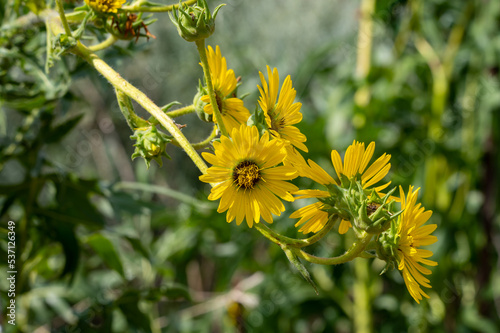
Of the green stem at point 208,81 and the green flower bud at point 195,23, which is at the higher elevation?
the green flower bud at point 195,23

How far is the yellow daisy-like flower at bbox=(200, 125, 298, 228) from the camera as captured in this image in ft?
1.25

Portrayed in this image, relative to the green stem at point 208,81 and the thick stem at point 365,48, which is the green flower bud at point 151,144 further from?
the thick stem at point 365,48

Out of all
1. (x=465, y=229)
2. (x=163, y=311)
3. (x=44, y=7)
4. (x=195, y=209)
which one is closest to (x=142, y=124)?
(x=44, y=7)

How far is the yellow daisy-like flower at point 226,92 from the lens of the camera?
0.46 metres

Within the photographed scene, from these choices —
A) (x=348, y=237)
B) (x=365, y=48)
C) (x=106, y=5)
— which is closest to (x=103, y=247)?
(x=106, y=5)

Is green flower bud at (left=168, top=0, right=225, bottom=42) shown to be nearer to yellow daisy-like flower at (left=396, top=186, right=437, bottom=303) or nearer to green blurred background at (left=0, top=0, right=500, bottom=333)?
yellow daisy-like flower at (left=396, top=186, right=437, bottom=303)

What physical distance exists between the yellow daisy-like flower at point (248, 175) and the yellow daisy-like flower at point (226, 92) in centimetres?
7

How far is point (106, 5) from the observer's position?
1.71ft

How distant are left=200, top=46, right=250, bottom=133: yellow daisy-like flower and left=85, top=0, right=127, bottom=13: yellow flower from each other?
0.13m

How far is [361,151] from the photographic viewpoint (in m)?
0.42

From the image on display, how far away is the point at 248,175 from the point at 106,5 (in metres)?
0.26

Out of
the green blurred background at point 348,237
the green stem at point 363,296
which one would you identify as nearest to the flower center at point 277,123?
the green blurred background at point 348,237

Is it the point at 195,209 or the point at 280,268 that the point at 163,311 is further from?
the point at 195,209

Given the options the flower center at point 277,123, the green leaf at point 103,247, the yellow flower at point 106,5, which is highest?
the yellow flower at point 106,5
